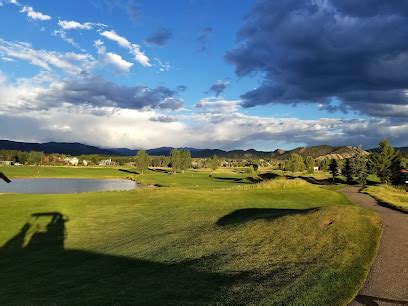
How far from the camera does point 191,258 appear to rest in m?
17.2

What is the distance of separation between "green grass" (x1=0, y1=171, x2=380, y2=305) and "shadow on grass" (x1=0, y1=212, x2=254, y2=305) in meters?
0.05

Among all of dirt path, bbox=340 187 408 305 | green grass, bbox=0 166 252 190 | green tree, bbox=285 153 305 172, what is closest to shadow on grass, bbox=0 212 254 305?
dirt path, bbox=340 187 408 305

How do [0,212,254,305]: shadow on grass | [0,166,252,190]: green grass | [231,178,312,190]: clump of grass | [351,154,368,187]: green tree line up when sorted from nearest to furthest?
1. [0,212,254,305]: shadow on grass
2. [231,178,312,190]: clump of grass
3. [351,154,368,187]: green tree
4. [0,166,252,190]: green grass

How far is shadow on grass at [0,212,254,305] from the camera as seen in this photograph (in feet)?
40.5

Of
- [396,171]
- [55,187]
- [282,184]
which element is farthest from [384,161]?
[55,187]

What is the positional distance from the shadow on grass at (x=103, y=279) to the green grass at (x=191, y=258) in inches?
1.8

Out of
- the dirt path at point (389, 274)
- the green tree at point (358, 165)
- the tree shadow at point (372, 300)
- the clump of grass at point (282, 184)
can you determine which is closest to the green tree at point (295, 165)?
the green tree at point (358, 165)

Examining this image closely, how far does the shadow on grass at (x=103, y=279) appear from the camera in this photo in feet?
40.5

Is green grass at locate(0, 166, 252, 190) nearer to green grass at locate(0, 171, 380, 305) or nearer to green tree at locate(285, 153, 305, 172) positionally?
green tree at locate(285, 153, 305, 172)

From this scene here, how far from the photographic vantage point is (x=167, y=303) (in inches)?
447

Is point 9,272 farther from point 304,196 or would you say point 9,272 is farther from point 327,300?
point 304,196

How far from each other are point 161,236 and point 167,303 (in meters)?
12.7

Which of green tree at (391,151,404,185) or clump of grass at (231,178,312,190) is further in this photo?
green tree at (391,151,404,185)

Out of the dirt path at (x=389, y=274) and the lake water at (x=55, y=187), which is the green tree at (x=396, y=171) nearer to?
the lake water at (x=55, y=187)
